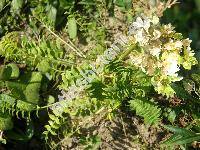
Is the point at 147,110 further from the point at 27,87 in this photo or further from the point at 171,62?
the point at 27,87

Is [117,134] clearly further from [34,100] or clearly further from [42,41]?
[42,41]

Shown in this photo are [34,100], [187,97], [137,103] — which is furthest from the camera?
[34,100]

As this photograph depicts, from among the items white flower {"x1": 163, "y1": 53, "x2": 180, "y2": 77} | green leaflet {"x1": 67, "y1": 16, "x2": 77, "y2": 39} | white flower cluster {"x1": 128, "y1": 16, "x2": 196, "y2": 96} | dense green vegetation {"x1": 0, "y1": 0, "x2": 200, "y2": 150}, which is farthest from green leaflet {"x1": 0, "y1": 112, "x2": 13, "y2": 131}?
white flower {"x1": 163, "y1": 53, "x2": 180, "y2": 77}

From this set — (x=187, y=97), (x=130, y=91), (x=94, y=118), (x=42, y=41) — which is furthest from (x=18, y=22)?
(x=187, y=97)

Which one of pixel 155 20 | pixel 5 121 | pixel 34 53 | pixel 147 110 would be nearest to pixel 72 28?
pixel 34 53

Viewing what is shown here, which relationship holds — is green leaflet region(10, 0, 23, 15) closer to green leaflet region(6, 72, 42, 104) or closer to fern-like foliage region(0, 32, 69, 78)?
fern-like foliage region(0, 32, 69, 78)

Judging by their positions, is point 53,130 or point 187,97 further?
point 53,130
